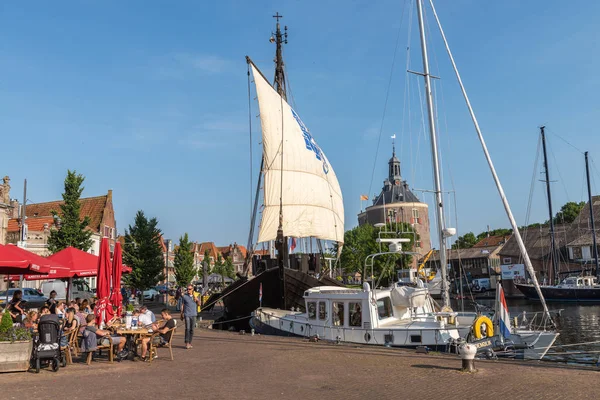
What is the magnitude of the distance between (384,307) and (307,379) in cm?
801

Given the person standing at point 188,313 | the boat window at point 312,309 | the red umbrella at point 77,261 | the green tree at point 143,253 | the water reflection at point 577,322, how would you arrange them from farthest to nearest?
the green tree at point 143,253 < the water reflection at point 577,322 < the boat window at point 312,309 < the red umbrella at point 77,261 < the person standing at point 188,313

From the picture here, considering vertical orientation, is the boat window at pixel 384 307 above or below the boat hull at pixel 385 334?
above

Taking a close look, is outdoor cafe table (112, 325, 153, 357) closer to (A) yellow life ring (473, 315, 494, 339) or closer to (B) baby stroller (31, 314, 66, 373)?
(B) baby stroller (31, 314, 66, 373)

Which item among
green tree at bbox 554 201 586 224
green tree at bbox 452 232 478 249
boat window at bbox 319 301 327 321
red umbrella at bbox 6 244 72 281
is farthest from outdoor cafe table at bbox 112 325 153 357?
green tree at bbox 452 232 478 249

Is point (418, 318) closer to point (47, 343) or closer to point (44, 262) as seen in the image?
point (47, 343)

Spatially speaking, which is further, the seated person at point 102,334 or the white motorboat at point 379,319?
the white motorboat at point 379,319

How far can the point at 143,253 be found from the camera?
46.8 m

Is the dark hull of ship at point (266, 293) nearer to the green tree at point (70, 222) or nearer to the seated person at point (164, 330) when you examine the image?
the seated person at point (164, 330)

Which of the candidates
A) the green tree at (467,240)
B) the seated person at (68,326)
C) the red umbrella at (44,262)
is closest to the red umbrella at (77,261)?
the red umbrella at (44,262)

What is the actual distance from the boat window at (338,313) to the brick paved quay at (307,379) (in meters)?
4.34

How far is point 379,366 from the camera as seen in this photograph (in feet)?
40.7

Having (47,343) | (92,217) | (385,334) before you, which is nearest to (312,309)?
(385,334)

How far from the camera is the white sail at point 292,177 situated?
3753cm

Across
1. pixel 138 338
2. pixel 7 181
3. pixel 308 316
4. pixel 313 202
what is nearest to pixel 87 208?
pixel 7 181
